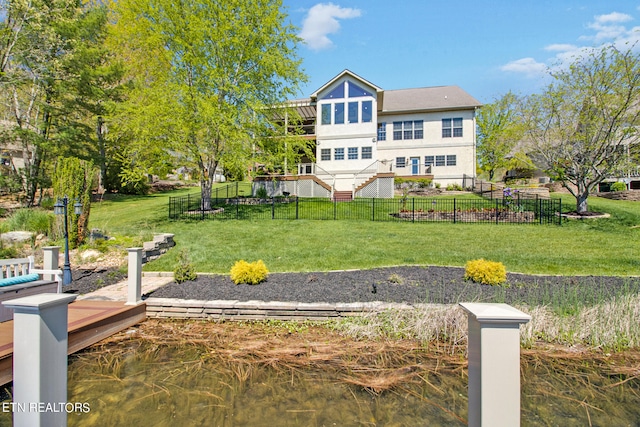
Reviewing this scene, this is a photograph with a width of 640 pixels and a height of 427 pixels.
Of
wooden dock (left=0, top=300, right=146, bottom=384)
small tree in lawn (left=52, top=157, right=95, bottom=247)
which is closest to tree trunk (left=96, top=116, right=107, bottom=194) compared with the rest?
small tree in lawn (left=52, top=157, right=95, bottom=247)

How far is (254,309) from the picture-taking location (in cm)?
607

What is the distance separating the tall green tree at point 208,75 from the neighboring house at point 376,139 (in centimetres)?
822

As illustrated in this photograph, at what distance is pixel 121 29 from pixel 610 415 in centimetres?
2167

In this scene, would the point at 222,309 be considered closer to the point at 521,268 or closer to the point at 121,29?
the point at 521,268

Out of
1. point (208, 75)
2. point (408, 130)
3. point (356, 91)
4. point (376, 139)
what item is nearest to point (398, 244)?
point (208, 75)

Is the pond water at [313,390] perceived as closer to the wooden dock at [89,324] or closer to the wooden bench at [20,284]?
the wooden dock at [89,324]

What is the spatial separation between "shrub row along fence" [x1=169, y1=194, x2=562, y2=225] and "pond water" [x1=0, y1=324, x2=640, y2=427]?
11284mm

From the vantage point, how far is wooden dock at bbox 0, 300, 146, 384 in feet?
13.0

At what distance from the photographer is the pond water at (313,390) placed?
344 cm

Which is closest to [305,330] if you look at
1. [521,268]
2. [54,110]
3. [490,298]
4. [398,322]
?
[398,322]

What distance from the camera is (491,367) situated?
1.90 metres

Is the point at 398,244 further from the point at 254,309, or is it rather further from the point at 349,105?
the point at 349,105

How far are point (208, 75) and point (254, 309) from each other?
531 inches

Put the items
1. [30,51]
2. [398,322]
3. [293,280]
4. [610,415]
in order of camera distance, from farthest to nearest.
Answer: [30,51] < [293,280] < [398,322] < [610,415]
